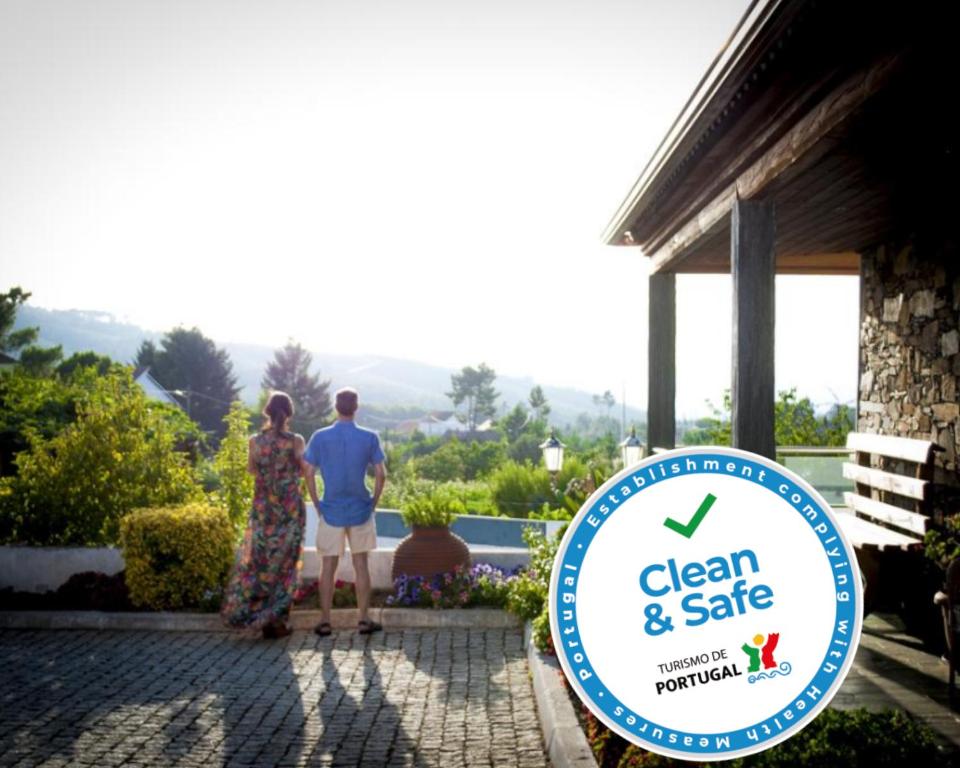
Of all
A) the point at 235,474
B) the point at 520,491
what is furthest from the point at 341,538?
the point at 520,491

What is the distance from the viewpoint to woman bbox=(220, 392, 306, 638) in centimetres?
705

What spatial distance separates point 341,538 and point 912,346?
4.56 m

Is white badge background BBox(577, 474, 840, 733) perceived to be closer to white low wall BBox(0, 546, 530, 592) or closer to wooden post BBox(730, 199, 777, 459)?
wooden post BBox(730, 199, 777, 459)

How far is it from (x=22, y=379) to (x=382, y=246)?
532ft

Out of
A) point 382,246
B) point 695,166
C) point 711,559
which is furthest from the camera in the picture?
point 382,246

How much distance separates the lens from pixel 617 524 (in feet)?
8.69

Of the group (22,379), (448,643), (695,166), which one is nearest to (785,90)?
(695,166)

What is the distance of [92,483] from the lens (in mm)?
8859

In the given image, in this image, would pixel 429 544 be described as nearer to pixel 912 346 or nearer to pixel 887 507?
pixel 887 507

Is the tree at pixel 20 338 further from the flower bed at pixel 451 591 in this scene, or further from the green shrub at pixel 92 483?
the flower bed at pixel 451 591

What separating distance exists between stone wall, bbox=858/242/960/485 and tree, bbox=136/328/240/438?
66370 mm

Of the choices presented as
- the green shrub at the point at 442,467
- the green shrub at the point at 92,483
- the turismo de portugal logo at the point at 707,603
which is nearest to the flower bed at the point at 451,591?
the green shrub at the point at 92,483

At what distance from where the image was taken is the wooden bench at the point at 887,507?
6.20 metres

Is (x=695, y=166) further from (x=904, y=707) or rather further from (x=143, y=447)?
(x=143, y=447)
